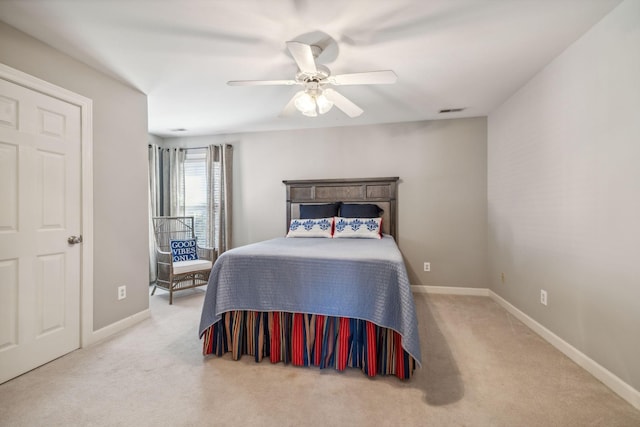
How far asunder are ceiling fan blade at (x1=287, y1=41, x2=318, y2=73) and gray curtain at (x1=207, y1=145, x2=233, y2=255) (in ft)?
9.02

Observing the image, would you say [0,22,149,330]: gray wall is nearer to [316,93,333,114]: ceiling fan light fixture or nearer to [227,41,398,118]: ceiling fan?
[227,41,398,118]: ceiling fan

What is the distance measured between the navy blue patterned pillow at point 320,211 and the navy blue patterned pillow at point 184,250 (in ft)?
5.42

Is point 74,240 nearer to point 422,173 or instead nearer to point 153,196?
point 153,196

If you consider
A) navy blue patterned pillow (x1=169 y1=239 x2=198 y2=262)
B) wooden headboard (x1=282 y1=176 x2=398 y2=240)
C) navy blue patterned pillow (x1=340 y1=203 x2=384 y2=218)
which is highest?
wooden headboard (x1=282 y1=176 x2=398 y2=240)

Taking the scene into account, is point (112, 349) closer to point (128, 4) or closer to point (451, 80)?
point (128, 4)

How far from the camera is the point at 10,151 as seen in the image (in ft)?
6.07

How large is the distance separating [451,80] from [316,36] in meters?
1.46

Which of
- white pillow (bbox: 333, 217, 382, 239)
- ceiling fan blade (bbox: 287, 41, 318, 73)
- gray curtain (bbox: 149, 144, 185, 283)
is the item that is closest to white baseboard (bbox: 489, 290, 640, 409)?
white pillow (bbox: 333, 217, 382, 239)

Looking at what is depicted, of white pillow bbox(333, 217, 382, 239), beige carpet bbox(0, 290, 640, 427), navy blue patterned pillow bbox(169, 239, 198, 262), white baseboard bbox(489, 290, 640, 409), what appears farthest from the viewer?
navy blue patterned pillow bbox(169, 239, 198, 262)

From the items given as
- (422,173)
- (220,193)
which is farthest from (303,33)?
(220,193)

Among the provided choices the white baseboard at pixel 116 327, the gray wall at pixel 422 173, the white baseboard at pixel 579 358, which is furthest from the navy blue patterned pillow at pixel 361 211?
the white baseboard at pixel 116 327

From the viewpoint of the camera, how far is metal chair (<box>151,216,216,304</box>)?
3469 millimetres

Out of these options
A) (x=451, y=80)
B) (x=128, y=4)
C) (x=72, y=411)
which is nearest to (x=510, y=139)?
(x=451, y=80)

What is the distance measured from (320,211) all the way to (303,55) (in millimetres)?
2373
